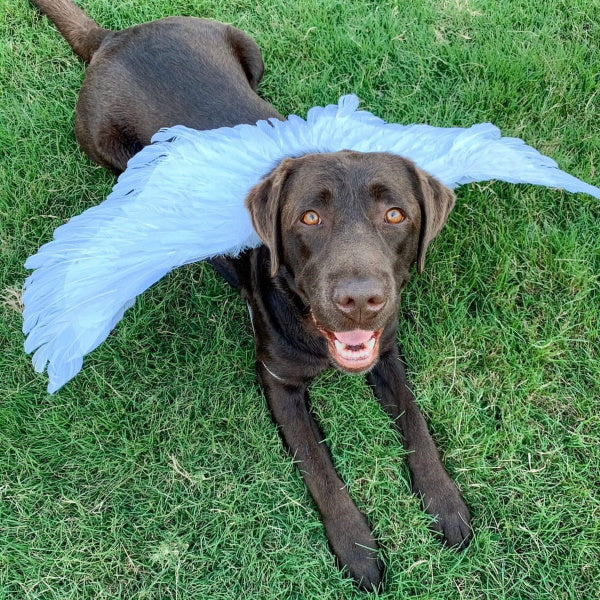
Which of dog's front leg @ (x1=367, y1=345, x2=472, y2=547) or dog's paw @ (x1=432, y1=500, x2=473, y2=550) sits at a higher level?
dog's front leg @ (x1=367, y1=345, x2=472, y2=547)

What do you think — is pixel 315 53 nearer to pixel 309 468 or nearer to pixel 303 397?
pixel 303 397

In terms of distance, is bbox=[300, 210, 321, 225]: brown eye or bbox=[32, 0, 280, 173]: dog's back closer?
bbox=[300, 210, 321, 225]: brown eye

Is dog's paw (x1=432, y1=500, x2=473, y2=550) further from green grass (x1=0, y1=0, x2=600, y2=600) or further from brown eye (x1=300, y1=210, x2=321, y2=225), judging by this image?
brown eye (x1=300, y1=210, x2=321, y2=225)

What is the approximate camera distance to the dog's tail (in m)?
3.90

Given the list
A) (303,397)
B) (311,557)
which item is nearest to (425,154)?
(303,397)

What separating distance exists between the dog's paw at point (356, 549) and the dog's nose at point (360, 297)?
41.5 inches

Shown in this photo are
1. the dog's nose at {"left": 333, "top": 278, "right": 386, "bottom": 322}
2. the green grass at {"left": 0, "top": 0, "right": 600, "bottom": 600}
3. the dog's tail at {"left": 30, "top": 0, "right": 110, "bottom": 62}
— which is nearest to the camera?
the dog's nose at {"left": 333, "top": 278, "right": 386, "bottom": 322}

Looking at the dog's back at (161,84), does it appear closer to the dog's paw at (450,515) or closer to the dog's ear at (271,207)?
the dog's ear at (271,207)

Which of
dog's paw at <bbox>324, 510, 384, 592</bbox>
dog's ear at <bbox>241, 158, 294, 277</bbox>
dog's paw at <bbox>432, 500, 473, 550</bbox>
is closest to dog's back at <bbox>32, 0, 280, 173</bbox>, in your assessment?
dog's ear at <bbox>241, 158, 294, 277</bbox>

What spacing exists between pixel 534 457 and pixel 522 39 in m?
2.54

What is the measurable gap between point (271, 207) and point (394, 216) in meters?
0.49

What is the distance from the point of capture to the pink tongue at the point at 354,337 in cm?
259

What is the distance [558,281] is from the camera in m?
3.39

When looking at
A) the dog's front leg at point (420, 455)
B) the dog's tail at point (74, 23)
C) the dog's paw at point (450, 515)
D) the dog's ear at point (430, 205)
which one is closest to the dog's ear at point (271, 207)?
the dog's ear at point (430, 205)
